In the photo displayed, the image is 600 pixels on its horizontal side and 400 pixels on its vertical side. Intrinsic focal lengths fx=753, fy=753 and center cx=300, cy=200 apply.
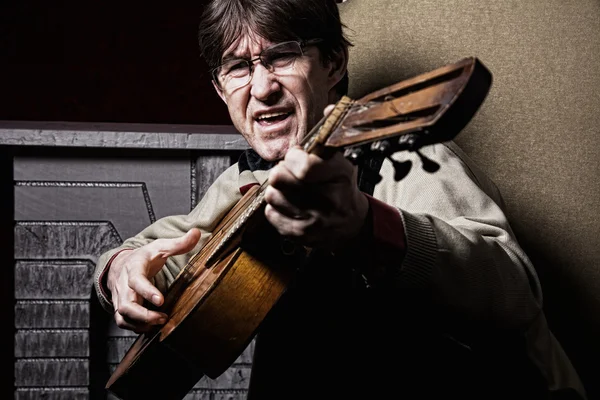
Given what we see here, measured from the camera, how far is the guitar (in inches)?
30.0

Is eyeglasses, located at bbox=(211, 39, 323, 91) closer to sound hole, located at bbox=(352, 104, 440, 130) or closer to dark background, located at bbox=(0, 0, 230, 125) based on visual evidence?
sound hole, located at bbox=(352, 104, 440, 130)

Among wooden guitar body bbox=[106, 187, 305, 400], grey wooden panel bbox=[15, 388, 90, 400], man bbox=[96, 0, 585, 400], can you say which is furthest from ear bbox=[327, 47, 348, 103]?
grey wooden panel bbox=[15, 388, 90, 400]

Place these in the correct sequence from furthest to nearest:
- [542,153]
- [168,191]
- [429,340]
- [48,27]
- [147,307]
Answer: [48,27], [168,191], [542,153], [147,307], [429,340]

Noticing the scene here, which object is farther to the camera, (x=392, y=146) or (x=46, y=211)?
(x=46, y=211)

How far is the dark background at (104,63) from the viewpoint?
9.63 feet

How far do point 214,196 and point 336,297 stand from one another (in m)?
0.55

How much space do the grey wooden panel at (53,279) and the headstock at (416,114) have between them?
1.09 meters

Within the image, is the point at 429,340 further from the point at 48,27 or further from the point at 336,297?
the point at 48,27

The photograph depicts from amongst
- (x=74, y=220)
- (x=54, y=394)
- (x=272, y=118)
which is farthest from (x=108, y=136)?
(x=54, y=394)

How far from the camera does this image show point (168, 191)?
5.85ft

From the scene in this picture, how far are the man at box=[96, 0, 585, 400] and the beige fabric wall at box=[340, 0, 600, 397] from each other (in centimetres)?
20

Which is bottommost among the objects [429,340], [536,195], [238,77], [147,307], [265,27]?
[147,307]

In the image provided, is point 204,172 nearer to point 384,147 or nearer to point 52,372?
point 52,372

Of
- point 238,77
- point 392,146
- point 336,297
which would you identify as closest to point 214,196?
point 238,77
